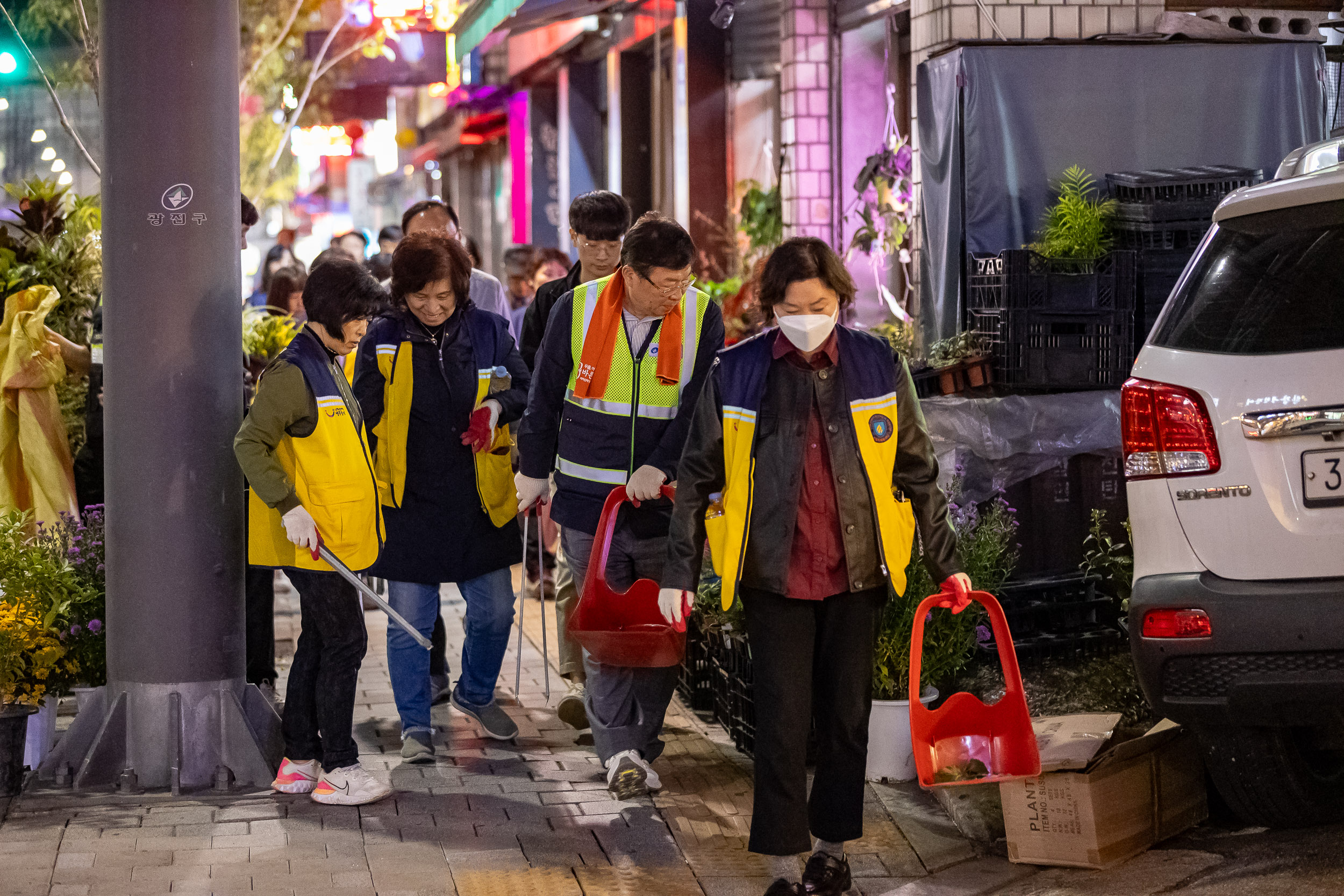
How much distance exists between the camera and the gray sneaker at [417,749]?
6211 mm

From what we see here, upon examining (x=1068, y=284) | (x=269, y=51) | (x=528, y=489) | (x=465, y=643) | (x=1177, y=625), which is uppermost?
(x=269, y=51)

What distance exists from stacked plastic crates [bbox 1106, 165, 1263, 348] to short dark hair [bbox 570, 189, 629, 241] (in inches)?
95.6

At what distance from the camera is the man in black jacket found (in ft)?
21.5

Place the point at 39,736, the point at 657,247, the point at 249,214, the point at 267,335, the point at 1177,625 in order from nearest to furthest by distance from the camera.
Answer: the point at 1177,625, the point at 657,247, the point at 39,736, the point at 249,214, the point at 267,335

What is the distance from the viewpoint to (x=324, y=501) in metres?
5.55

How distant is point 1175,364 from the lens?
15.0 ft

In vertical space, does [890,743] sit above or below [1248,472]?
below

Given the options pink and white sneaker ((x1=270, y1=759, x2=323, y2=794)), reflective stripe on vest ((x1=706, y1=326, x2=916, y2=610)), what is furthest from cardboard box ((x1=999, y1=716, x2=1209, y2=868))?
pink and white sneaker ((x1=270, y1=759, x2=323, y2=794))

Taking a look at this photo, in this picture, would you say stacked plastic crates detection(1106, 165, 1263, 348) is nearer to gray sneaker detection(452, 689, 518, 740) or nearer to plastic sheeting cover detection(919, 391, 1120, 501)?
plastic sheeting cover detection(919, 391, 1120, 501)

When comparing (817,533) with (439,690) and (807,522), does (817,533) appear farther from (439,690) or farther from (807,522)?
(439,690)

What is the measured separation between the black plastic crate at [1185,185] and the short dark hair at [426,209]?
10.5ft

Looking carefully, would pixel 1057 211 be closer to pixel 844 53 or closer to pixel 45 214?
pixel 844 53

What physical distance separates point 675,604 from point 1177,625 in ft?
4.60

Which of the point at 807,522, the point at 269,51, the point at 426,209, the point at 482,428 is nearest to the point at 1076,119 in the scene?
the point at 426,209
